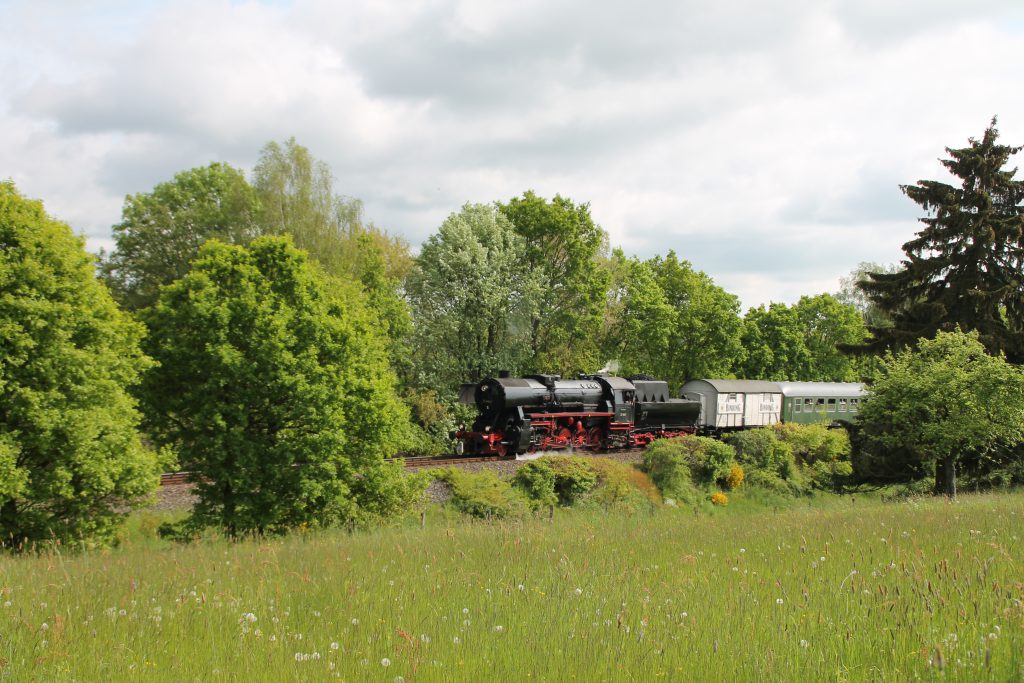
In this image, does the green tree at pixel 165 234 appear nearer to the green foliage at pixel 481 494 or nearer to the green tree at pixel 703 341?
the green foliage at pixel 481 494

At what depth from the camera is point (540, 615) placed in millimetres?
5660

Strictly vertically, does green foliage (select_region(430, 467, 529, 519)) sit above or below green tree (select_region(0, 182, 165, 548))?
below

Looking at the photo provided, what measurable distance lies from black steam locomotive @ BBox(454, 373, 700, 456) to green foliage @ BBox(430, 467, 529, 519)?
228 inches

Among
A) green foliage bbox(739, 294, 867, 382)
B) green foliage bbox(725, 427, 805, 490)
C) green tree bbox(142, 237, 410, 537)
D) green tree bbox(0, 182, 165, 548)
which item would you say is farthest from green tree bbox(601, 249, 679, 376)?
green tree bbox(0, 182, 165, 548)

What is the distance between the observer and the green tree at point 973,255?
3228 cm

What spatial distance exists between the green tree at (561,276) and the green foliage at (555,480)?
17129 millimetres

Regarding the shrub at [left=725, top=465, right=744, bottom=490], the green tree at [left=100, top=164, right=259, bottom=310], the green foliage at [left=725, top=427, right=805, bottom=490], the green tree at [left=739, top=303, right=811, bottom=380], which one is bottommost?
the shrub at [left=725, top=465, right=744, bottom=490]

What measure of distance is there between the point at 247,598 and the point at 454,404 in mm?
33075

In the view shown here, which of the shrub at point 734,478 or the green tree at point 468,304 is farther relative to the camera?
the green tree at point 468,304

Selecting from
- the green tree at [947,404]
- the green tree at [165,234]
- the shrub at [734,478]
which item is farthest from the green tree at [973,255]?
the green tree at [165,234]

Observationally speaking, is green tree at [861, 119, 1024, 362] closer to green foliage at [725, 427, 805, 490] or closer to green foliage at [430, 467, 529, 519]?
green foliage at [725, 427, 805, 490]

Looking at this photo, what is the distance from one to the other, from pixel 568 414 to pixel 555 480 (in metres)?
6.99

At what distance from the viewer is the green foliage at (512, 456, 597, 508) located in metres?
27.0

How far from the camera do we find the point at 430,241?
42656 mm
